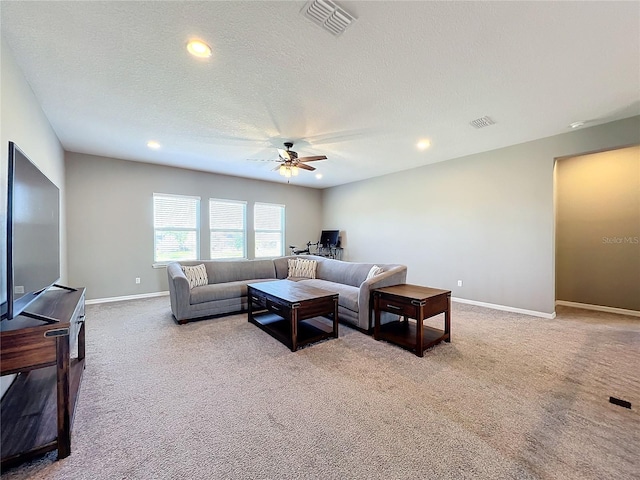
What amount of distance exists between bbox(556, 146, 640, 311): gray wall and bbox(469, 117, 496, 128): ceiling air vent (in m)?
2.77

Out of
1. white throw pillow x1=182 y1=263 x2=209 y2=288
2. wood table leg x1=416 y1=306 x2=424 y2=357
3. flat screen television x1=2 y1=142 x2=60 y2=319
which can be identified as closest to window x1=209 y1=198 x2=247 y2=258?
white throw pillow x1=182 y1=263 x2=209 y2=288

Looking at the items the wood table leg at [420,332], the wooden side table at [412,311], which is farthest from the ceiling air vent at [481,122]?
the wood table leg at [420,332]

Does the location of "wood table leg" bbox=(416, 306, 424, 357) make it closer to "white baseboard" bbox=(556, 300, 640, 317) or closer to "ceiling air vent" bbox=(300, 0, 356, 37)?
"ceiling air vent" bbox=(300, 0, 356, 37)

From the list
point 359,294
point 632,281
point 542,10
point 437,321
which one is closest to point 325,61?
point 542,10

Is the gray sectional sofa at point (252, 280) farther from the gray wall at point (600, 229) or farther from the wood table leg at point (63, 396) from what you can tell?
the gray wall at point (600, 229)

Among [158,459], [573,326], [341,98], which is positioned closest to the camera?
[158,459]

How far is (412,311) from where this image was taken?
2.85m

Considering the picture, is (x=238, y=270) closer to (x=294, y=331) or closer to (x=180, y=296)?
(x=180, y=296)

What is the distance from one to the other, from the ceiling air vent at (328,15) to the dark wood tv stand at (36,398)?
96.5 inches

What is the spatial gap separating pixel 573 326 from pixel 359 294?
3172mm

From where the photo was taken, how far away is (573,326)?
3.79 metres

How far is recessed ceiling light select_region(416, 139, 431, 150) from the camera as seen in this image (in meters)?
4.27

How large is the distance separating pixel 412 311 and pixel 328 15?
2.71 meters

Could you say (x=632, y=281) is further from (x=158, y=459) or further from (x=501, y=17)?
(x=158, y=459)
